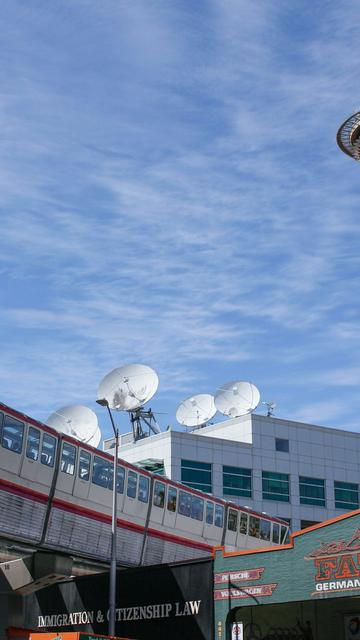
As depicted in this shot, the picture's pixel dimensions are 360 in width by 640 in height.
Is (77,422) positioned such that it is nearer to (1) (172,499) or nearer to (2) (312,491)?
(2) (312,491)

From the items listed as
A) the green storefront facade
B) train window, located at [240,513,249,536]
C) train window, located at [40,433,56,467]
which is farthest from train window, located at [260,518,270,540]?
train window, located at [40,433,56,467]

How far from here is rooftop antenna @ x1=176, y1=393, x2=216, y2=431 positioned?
84312 millimetres

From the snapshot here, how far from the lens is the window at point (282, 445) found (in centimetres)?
8000

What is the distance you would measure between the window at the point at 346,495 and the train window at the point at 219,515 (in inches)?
1325

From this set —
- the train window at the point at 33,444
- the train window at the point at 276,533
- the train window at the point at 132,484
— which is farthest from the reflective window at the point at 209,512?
the train window at the point at 33,444

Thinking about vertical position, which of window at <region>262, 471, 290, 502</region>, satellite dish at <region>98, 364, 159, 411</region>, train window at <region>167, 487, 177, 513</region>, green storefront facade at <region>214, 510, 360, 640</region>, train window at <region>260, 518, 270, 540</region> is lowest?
green storefront facade at <region>214, 510, 360, 640</region>

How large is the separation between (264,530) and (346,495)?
97.3ft

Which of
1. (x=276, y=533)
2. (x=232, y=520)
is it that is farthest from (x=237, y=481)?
(x=232, y=520)

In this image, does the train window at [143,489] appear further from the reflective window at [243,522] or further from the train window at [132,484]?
the reflective window at [243,522]

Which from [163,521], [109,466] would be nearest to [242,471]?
A: [163,521]

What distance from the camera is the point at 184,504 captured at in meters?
46.6

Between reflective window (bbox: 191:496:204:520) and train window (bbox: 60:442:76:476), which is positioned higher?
reflective window (bbox: 191:496:204:520)

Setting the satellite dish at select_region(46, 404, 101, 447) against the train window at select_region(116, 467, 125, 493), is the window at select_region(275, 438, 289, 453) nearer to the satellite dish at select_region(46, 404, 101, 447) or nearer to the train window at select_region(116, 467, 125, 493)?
the satellite dish at select_region(46, 404, 101, 447)

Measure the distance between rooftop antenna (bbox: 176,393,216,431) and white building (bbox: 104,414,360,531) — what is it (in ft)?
3.96
